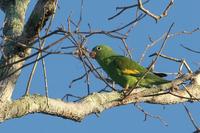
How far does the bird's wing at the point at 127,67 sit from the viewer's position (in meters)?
6.58

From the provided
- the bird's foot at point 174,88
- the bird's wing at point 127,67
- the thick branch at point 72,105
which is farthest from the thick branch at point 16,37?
the bird's wing at point 127,67

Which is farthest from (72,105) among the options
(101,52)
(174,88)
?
(101,52)

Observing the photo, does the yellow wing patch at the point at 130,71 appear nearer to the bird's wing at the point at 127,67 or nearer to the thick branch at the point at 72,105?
the bird's wing at the point at 127,67

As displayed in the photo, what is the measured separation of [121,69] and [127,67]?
114mm

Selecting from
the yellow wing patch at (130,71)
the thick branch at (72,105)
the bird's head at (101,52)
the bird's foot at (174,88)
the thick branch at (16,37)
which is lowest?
the thick branch at (72,105)

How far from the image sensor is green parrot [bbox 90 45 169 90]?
6363mm

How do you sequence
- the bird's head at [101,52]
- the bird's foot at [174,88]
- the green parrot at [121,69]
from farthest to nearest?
the bird's head at [101,52], the green parrot at [121,69], the bird's foot at [174,88]

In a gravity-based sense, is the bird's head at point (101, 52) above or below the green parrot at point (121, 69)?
above

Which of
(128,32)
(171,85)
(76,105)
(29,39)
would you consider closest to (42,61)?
(29,39)

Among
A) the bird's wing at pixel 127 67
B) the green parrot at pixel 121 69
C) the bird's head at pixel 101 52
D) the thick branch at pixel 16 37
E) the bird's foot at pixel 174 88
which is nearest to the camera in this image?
the thick branch at pixel 16 37

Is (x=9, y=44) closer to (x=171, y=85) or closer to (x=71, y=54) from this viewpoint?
(x=71, y=54)

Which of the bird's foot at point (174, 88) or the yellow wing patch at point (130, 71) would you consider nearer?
the bird's foot at point (174, 88)

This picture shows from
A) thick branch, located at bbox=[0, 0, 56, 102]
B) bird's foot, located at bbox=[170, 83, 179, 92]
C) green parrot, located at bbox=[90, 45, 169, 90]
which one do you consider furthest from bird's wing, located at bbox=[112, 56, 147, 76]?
thick branch, located at bbox=[0, 0, 56, 102]

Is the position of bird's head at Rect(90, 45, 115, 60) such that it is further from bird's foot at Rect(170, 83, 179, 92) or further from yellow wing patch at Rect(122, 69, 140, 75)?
bird's foot at Rect(170, 83, 179, 92)
